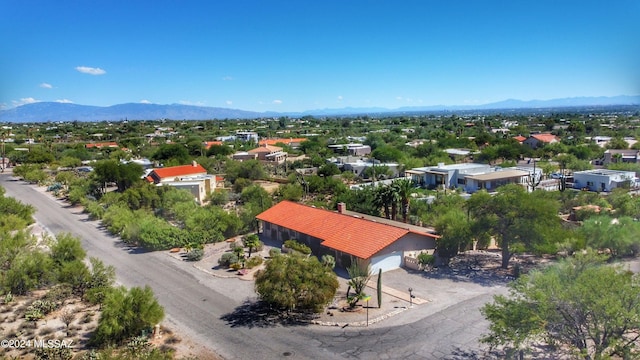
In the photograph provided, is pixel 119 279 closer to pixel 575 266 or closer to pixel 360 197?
pixel 360 197

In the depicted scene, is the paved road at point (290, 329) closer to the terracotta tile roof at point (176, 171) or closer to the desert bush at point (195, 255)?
the desert bush at point (195, 255)

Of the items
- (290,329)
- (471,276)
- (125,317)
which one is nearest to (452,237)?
(471,276)

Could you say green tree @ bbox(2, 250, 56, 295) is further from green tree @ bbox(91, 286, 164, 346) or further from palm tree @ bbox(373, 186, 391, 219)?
palm tree @ bbox(373, 186, 391, 219)

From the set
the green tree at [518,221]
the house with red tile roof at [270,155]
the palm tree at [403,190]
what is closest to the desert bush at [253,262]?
the palm tree at [403,190]

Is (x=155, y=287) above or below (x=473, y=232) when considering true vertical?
below

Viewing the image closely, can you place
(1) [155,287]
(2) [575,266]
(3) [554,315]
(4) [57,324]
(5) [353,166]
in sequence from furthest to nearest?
1. (5) [353,166]
2. (1) [155,287]
3. (4) [57,324]
4. (2) [575,266]
5. (3) [554,315]

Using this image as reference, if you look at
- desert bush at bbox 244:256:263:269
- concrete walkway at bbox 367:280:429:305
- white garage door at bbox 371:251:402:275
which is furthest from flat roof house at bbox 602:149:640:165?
desert bush at bbox 244:256:263:269

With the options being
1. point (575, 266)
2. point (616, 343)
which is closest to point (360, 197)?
point (575, 266)
